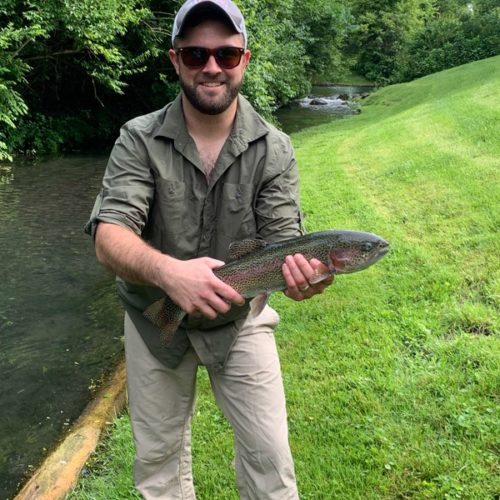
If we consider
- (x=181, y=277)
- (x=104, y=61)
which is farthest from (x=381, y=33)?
(x=181, y=277)

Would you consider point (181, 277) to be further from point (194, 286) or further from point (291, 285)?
point (291, 285)

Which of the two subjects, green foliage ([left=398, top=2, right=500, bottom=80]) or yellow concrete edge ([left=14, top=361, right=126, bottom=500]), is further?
green foliage ([left=398, top=2, right=500, bottom=80])

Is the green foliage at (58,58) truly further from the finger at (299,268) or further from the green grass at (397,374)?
the finger at (299,268)

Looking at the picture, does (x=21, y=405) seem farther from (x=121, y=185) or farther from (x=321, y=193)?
(x=321, y=193)

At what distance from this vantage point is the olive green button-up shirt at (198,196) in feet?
9.43

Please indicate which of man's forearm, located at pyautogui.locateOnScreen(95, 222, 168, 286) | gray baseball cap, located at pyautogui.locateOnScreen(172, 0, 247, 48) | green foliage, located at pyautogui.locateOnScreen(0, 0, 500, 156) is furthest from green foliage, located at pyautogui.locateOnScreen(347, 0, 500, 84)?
man's forearm, located at pyautogui.locateOnScreen(95, 222, 168, 286)

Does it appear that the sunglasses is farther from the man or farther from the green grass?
the green grass

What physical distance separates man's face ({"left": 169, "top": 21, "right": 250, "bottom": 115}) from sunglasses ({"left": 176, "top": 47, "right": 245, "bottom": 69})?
0.06 ft

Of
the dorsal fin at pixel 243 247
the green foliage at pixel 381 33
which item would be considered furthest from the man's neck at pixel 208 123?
the green foliage at pixel 381 33

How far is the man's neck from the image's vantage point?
301cm

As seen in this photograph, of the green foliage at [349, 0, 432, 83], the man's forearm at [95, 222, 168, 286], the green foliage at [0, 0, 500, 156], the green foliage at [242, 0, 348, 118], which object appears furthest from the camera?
the green foliage at [349, 0, 432, 83]

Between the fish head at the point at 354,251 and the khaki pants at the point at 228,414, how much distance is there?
64cm

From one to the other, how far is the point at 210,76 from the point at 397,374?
2964 mm

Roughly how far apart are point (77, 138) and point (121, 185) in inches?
828
